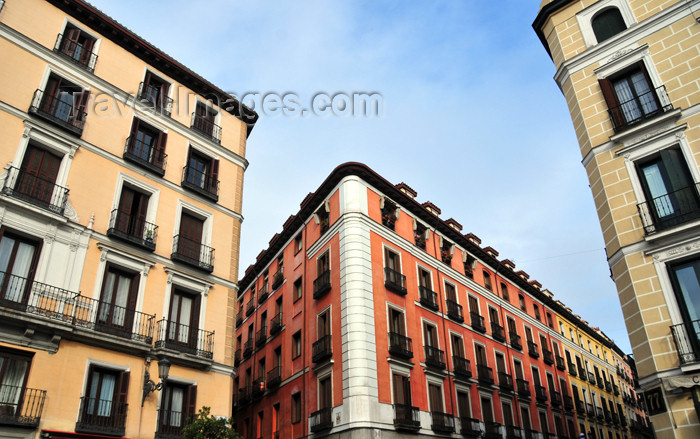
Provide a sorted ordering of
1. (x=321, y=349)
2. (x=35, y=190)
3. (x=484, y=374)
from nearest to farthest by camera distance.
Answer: (x=35, y=190) → (x=321, y=349) → (x=484, y=374)

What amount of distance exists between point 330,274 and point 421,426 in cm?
957

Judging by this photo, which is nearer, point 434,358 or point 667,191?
point 667,191

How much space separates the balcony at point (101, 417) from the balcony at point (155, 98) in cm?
1275

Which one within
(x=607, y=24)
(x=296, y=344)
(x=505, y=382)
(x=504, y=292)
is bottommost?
(x=505, y=382)

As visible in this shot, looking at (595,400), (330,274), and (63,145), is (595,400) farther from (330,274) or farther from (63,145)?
(63,145)

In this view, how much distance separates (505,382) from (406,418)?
12.4m

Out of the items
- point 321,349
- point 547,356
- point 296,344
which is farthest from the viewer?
point 547,356

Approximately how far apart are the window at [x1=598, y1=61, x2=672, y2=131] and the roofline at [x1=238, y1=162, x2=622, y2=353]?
1520cm

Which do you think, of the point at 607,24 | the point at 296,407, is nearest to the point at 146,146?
the point at 296,407

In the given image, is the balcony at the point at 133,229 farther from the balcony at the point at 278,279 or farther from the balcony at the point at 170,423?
the balcony at the point at 278,279

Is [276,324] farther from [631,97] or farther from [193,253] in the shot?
[631,97]

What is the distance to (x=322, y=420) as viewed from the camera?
25.8 m

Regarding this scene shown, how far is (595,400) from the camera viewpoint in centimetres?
4844

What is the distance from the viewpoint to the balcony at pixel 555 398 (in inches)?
1574
